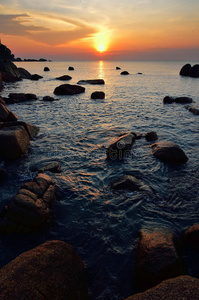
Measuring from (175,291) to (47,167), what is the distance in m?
6.61

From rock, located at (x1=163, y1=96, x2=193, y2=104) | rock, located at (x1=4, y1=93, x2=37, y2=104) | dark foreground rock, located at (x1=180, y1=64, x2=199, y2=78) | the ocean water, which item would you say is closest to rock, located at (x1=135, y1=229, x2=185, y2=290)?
the ocean water

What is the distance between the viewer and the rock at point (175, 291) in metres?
2.75

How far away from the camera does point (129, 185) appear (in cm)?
712

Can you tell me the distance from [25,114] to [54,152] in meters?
9.68

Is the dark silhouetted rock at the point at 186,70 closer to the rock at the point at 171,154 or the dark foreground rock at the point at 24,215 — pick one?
the rock at the point at 171,154

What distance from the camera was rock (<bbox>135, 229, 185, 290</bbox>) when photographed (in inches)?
144

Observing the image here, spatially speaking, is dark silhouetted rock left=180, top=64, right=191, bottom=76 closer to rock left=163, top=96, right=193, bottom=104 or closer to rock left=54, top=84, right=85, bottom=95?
rock left=163, top=96, right=193, bottom=104

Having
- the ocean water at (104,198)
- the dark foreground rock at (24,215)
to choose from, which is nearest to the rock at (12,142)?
the ocean water at (104,198)

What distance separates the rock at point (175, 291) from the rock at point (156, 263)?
67cm

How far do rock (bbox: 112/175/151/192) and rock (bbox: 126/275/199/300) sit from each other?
4.02m

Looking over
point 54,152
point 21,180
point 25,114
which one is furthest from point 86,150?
point 25,114

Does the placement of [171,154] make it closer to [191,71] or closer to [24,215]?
[24,215]

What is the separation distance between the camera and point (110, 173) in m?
8.10

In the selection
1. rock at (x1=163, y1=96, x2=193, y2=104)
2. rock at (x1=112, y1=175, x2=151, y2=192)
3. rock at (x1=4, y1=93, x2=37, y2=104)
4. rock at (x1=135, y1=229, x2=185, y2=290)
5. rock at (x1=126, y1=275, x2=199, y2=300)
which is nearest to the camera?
rock at (x1=126, y1=275, x2=199, y2=300)
